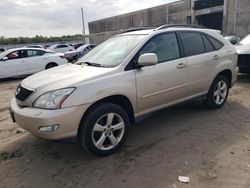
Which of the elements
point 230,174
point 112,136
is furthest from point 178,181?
point 112,136

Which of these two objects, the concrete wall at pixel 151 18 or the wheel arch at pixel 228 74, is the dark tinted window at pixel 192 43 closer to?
the wheel arch at pixel 228 74

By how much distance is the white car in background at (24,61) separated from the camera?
10717 millimetres

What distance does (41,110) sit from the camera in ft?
10.4

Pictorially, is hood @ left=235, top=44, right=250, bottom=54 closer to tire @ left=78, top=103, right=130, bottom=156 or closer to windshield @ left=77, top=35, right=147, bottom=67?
windshield @ left=77, top=35, right=147, bottom=67

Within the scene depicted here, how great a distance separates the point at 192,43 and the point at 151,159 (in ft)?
7.59

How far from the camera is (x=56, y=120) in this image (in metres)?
3.08

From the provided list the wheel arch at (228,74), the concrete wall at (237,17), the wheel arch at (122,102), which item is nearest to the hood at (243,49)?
the wheel arch at (228,74)

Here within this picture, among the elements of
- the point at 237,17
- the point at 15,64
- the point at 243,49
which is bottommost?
the point at 15,64

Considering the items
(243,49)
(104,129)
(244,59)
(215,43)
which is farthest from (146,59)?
(243,49)

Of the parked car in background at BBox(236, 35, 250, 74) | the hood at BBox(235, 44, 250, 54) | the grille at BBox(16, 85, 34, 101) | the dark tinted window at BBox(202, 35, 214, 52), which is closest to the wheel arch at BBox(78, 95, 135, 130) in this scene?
the grille at BBox(16, 85, 34, 101)

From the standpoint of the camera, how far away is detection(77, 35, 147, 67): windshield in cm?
386

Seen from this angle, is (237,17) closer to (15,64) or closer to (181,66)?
(15,64)

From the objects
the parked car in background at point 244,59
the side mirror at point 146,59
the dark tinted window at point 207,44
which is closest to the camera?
the side mirror at point 146,59

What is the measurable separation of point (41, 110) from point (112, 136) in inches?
40.0
